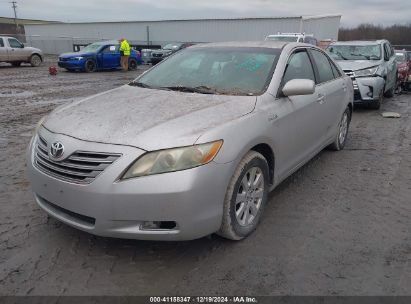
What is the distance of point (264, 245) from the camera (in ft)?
10.5

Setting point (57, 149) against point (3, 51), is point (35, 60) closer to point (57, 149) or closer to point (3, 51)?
point (3, 51)

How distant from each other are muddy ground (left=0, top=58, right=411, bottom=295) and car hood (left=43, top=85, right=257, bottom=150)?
93 centimetres

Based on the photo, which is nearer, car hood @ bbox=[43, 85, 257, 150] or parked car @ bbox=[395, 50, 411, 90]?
car hood @ bbox=[43, 85, 257, 150]

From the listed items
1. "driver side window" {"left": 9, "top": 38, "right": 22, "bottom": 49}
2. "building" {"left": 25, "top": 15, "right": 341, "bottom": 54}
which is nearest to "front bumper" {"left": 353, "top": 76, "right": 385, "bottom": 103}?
"driver side window" {"left": 9, "top": 38, "right": 22, "bottom": 49}

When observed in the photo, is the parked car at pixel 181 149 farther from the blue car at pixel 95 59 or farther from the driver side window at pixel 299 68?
the blue car at pixel 95 59

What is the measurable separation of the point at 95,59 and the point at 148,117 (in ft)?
60.7

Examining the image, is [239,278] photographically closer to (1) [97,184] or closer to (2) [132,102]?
(1) [97,184]

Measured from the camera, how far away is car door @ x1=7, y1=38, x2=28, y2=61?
68.4 ft

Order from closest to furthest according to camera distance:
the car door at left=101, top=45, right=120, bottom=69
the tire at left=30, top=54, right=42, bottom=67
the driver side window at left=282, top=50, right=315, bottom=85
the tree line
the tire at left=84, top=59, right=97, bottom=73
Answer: the driver side window at left=282, top=50, right=315, bottom=85 < the tire at left=84, top=59, right=97, bottom=73 < the car door at left=101, top=45, right=120, bottom=69 < the tire at left=30, top=54, right=42, bottom=67 < the tree line

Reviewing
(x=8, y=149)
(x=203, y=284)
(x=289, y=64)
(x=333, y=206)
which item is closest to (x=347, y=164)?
(x=333, y=206)

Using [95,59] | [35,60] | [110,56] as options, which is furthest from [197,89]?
[35,60]

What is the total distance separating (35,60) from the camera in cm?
2234

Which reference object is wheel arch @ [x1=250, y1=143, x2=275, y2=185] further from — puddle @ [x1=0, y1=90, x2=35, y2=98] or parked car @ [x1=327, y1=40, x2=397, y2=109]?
puddle @ [x1=0, y1=90, x2=35, y2=98]

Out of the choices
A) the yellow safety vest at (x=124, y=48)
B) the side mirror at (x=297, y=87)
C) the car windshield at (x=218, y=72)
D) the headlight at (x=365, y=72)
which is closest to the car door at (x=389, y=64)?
the headlight at (x=365, y=72)
